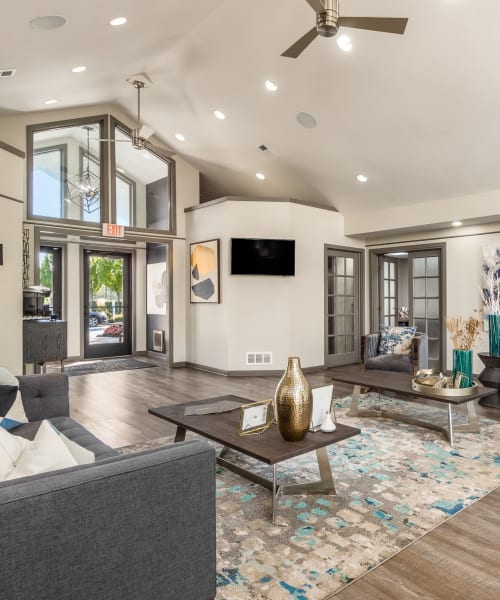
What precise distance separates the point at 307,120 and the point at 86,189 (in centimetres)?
353

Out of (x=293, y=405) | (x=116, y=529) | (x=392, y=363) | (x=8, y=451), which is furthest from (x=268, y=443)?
(x=392, y=363)

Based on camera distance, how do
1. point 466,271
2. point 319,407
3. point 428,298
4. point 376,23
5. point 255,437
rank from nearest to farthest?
point 255,437 < point 319,407 < point 376,23 < point 466,271 < point 428,298

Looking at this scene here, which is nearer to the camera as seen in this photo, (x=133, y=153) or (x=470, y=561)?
(x=470, y=561)

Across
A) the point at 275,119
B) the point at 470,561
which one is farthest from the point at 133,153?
the point at 470,561

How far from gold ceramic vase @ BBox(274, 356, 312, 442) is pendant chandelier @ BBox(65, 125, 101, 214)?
17.8 feet

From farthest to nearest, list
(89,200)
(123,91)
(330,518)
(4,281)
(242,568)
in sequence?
(89,200)
(123,91)
(4,281)
(330,518)
(242,568)

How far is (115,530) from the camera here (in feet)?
4.41

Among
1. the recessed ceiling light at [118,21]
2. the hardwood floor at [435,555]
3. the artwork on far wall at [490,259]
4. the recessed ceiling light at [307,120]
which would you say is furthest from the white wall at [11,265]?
the artwork on far wall at [490,259]

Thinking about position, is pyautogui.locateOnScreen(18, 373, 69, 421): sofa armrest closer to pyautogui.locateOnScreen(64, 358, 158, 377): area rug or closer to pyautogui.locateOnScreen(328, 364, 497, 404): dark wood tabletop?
pyautogui.locateOnScreen(328, 364, 497, 404): dark wood tabletop

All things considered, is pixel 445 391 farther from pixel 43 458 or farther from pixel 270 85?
pixel 270 85

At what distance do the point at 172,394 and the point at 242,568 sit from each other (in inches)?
145

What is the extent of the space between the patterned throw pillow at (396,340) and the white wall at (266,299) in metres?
1.39

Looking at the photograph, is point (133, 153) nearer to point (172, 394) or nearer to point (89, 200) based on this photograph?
point (89, 200)

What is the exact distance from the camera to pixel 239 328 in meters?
6.74
